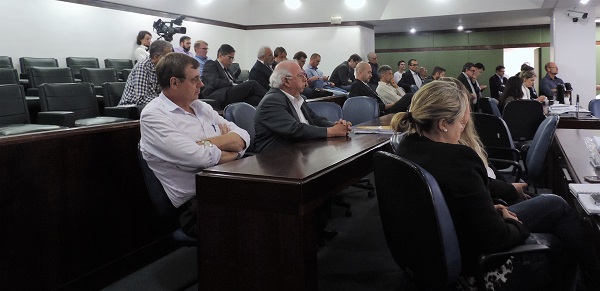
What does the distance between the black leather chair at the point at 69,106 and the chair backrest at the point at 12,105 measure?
0.18 m

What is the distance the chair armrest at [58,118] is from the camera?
4.17 metres

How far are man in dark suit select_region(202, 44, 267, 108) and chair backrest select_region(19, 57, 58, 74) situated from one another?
9.39ft

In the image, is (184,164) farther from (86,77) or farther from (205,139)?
(86,77)

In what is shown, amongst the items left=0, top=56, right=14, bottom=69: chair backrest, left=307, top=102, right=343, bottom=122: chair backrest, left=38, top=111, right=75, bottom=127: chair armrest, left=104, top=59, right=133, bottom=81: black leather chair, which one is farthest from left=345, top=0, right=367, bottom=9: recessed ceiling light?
left=38, top=111, right=75, bottom=127: chair armrest

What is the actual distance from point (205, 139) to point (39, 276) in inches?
37.9

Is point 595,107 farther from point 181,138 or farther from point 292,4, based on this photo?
point 292,4

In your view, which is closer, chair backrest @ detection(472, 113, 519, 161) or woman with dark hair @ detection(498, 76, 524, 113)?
chair backrest @ detection(472, 113, 519, 161)

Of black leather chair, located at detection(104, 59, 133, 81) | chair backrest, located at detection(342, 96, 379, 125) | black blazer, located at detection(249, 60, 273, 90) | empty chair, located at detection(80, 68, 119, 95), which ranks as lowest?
chair backrest, located at detection(342, 96, 379, 125)

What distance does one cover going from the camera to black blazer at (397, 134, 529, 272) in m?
1.58

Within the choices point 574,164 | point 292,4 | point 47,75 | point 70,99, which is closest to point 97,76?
point 47,75

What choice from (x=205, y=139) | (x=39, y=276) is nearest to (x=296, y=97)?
(x=205, y=139)

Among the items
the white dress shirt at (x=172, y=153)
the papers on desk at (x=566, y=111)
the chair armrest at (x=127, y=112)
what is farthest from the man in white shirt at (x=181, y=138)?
the papers on desk at (x=566, y=111)

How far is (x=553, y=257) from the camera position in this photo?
6.03 feet

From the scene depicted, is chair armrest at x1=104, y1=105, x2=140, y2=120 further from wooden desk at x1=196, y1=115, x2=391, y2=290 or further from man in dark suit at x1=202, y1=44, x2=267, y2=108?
wooden desk at x1=196, y1=115, x2=391, y2=290
